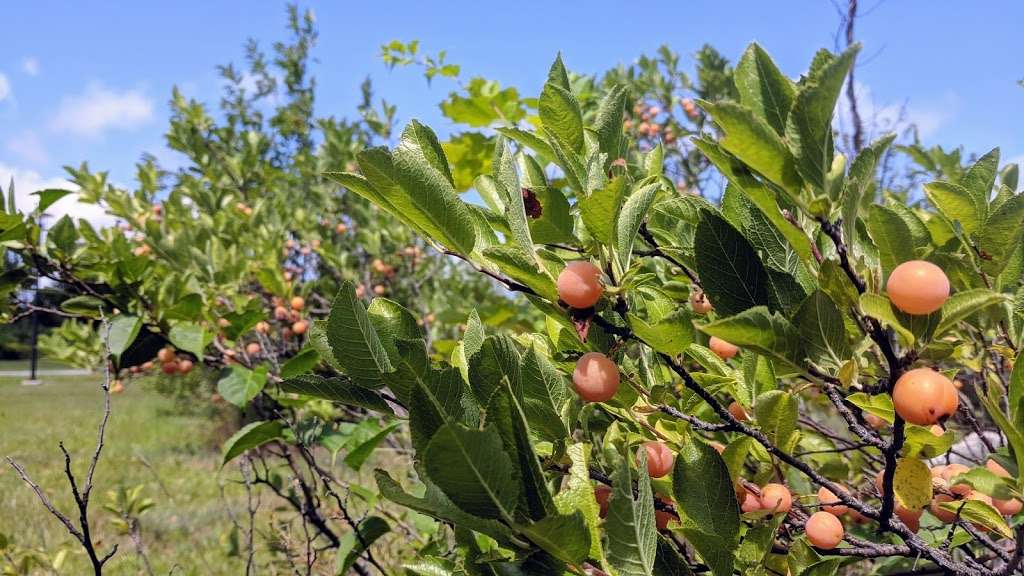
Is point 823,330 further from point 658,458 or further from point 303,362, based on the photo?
point 303,362

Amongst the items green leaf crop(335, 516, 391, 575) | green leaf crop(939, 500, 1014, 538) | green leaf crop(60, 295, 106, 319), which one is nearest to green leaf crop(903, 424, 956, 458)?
green leaf crop(939, 500, 1014, 538)

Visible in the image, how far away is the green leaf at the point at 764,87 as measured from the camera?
0.68 m

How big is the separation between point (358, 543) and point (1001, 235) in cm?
151

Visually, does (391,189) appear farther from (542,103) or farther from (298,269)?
(298,269)

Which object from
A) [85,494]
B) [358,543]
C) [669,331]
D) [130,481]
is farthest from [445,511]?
[130,481]

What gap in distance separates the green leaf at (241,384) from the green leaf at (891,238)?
5.46 ft

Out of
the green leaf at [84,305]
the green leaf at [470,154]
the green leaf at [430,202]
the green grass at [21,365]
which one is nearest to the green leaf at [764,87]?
the green leaf at [430,202]

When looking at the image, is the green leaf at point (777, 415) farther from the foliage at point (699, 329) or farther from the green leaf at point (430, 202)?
the green leaf at point (430, 202)

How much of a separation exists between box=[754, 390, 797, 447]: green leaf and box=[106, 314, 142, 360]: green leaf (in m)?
1.73

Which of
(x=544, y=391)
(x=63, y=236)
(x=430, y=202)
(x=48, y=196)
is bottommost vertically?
(x=544, y=391)

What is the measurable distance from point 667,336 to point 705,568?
1.21 ft

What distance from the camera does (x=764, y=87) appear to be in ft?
2.26

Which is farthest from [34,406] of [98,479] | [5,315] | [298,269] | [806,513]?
[806,513]

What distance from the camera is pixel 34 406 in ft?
56.7
